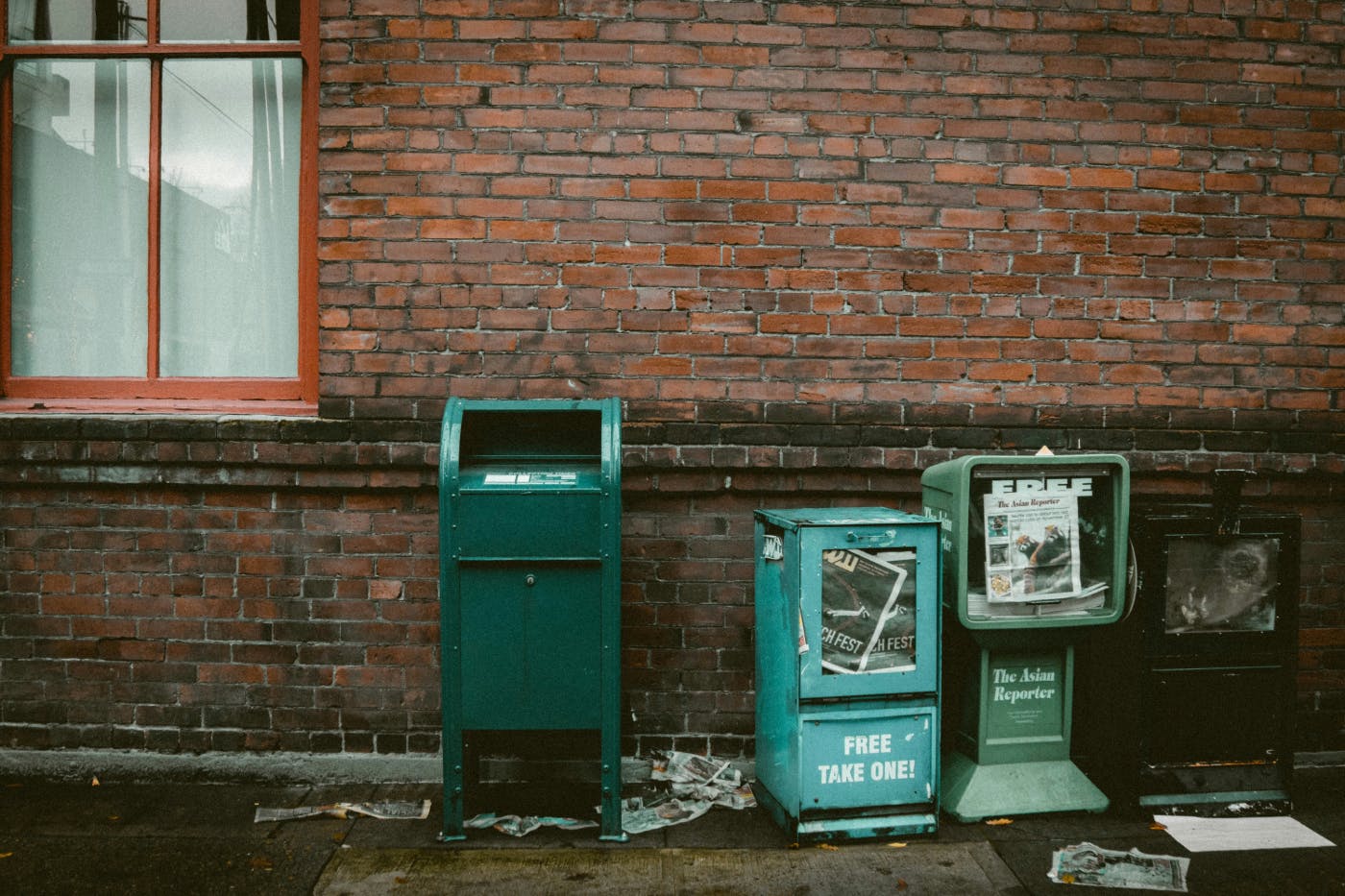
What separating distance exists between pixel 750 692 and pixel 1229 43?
355 centimetres

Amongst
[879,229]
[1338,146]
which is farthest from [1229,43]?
[879,229]

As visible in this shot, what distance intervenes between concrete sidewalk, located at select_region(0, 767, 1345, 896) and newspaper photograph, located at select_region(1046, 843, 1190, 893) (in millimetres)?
50

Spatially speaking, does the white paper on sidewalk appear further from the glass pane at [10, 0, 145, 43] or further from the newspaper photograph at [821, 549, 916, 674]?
the glass pane at [10, 0, 145, 43]

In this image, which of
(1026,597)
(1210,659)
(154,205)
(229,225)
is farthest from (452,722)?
(1210,659)

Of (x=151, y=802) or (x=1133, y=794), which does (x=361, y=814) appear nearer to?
(x=151, y=802)

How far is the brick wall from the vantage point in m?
3.97

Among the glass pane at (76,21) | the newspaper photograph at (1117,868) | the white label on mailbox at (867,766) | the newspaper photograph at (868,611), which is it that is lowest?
the newspaper photograph at (1117,868)

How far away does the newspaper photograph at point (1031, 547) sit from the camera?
3.52 meters

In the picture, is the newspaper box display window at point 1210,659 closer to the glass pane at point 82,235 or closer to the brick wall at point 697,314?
the brick wall at point 697,314

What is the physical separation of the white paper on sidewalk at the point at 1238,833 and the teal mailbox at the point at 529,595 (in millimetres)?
→ 2129

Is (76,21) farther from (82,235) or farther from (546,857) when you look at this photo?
(546,857)

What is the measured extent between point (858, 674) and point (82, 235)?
3.97 m

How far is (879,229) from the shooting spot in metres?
4.02

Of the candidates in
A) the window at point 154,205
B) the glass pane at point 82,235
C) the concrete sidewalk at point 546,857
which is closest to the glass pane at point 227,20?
the window at point 154,205
